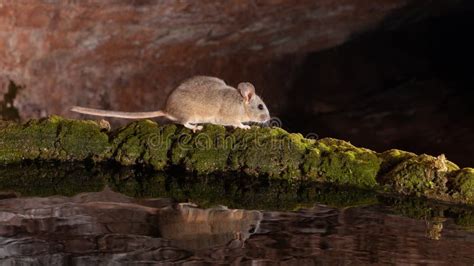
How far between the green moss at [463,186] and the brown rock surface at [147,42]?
235 inches

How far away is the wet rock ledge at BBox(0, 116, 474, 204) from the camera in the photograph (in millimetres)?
6227

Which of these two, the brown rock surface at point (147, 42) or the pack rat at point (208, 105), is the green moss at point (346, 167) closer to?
the pack rat at point (208, 105)

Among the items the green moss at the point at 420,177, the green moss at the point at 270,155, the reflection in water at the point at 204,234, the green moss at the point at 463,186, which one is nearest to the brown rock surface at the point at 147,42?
the green moss at the point at 270,155

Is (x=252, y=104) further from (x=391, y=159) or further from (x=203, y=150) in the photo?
(x=391, y=159)

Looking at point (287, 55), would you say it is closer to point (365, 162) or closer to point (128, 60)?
point (128, 60)

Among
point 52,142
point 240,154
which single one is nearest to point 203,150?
point 240,154

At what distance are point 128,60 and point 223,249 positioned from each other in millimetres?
7749

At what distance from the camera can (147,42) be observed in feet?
39.3

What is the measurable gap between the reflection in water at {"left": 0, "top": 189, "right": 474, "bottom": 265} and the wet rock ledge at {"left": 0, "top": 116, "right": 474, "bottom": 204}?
498 millimetres

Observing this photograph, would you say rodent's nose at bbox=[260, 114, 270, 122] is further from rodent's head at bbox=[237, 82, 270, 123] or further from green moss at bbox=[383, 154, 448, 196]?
green moss at bbox=[383, 154, 448, 196]

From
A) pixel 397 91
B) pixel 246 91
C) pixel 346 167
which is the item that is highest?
pixel 397 91

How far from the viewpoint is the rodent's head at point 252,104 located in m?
7.39

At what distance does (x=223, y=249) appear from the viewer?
4.83 meters

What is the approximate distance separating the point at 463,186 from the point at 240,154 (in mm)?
1789
